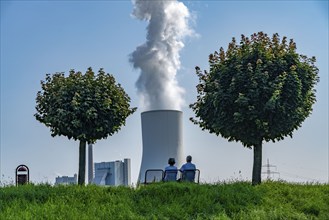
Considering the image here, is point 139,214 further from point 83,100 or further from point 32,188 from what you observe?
point 83,100

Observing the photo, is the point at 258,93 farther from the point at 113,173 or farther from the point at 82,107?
the point at 113,173

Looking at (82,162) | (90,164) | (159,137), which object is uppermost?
(159,137)

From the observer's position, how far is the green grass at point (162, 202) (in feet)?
27.9

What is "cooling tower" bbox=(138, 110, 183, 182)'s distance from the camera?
2295 cm

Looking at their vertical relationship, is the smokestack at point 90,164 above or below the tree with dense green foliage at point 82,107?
below

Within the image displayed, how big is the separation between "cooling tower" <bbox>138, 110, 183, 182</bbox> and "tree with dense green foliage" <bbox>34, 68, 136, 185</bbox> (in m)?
6.38

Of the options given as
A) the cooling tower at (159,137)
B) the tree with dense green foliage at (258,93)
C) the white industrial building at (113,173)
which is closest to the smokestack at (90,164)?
the white industrial building at (113,173)

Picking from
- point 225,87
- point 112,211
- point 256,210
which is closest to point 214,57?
point 225,87

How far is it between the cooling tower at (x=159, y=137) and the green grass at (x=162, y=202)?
39.7 ft

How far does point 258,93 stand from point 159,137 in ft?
33.4

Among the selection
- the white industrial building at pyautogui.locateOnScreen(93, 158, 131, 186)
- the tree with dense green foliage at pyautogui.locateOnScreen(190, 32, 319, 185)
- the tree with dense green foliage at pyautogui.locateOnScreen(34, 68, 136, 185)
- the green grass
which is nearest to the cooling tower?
the tree with dense green foliage at pyautogui.locateOnScreen(34, 68, 136, 185)

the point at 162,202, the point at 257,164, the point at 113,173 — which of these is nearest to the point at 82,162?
the point at 257,164

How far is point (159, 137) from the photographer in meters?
23.0

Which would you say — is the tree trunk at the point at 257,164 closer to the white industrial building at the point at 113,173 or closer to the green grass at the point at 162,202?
the green grass at the point at 162,202
